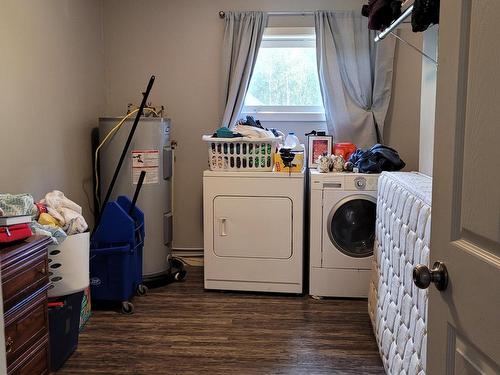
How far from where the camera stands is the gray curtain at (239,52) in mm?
3912

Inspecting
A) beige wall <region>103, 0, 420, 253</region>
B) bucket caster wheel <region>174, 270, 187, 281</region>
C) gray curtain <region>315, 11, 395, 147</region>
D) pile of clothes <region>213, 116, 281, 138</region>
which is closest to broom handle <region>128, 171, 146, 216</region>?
pile of clothes <region>213, 116, 281, 138</region>

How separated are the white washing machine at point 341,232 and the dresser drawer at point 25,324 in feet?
5.90

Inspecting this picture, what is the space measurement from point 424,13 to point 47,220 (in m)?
1.97

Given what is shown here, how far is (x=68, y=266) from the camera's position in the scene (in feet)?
7.90

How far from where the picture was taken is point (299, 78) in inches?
162

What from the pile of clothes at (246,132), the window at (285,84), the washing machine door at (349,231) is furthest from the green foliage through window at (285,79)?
the washing machine door at (349,231)

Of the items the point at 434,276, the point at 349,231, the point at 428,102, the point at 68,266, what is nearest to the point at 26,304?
the point at 68,266

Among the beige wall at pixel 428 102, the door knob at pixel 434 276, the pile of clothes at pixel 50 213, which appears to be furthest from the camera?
the beige wall at pixel 428 102

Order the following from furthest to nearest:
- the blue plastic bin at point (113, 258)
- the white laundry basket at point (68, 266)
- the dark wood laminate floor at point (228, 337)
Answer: the blue plastic bin at point (113, 258) < the dark wood laminate floor at point (228, 337) < the white laundry basket at point (68, 266)

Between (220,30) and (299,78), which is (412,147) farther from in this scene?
(220,30)

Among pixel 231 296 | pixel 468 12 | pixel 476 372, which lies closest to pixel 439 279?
pixel 476 372

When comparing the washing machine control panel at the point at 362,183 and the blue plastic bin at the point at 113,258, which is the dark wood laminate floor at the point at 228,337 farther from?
the washing machine control panel at the point at 362,183

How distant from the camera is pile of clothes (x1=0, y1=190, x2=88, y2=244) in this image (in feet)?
7.21

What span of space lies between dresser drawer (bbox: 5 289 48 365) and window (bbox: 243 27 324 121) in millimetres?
2425
